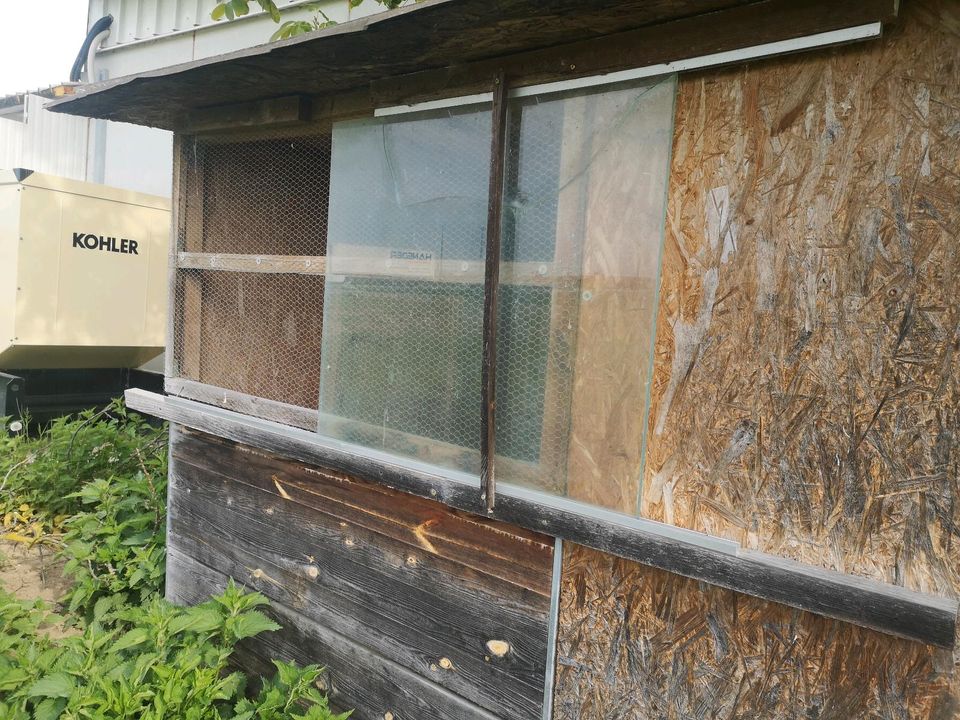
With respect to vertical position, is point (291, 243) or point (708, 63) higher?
point (708, 63)

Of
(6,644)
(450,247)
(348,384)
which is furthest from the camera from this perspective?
(6,644)

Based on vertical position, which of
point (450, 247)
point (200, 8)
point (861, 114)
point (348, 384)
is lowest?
point (348, 384)

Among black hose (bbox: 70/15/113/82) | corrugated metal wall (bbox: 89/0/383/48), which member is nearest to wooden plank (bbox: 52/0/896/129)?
corrugated metal wall (bbox: 89/0/383/48)

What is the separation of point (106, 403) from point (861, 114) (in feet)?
21.5

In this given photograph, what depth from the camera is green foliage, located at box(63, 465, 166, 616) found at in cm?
407

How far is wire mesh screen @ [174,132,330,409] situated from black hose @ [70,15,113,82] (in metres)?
6.16

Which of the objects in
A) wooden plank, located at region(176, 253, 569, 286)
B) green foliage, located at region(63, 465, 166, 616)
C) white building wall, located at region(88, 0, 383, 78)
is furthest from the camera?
white building wall, located at region(88, 0, 383, 78)

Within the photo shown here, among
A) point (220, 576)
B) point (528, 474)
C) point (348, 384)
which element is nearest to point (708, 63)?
point (528, 474)

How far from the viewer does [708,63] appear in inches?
73.0

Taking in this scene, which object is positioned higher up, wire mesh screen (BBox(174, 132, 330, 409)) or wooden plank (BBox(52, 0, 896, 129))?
wooden plank (BBox(52, 0, 896, 129))

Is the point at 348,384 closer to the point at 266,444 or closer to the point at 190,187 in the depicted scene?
the point at 266,444

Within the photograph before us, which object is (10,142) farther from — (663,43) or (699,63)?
(699,63)

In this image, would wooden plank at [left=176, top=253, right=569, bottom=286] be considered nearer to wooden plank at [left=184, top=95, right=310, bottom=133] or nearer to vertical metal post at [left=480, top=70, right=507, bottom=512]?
vertical metal post at [left=480, top=70, right=507, bottom=512]

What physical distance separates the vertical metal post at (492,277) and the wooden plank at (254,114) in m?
1.05
